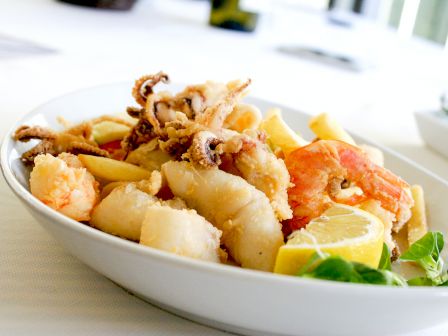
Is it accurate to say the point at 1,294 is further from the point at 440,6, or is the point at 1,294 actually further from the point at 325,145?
the point at 440,6

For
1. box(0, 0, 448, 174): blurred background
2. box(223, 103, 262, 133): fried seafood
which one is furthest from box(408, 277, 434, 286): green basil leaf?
box(0, 0, 448, 174): blurred background

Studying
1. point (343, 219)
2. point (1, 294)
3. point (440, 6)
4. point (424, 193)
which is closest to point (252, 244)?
point (343, 219)

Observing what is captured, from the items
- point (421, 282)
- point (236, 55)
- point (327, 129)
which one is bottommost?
point (236, 55)

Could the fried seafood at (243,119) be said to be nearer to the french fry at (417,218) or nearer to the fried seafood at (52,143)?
the fried seafood at (52,143)

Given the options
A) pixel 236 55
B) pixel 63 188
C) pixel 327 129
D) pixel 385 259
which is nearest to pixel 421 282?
pixel 385 259

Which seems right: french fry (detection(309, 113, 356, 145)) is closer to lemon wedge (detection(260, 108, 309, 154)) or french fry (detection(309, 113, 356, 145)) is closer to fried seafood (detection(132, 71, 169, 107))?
lemon wedge (detection(260, 108, 309, 154))

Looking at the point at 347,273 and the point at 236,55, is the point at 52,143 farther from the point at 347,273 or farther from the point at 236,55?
the point at 236,55
